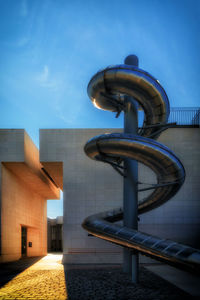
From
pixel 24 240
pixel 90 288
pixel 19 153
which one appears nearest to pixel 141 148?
pixel 90 288

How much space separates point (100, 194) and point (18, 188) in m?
9.23

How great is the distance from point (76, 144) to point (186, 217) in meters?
9.65

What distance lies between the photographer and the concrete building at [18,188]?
61.7ft

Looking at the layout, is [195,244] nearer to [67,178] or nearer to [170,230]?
[170,230]

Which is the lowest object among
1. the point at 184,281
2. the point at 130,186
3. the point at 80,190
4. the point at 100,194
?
the point at 184,281

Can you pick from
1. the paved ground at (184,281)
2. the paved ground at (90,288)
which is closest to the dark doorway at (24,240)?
the paved ground at (90,288)

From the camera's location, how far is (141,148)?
381 inches

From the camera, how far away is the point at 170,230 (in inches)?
695

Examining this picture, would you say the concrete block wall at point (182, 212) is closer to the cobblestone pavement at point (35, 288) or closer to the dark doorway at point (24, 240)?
the cobblestone pavement at point (35, 288)

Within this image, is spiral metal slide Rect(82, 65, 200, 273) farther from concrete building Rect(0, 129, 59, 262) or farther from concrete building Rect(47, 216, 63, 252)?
concrete building Rect(47, 216, 63, 252)

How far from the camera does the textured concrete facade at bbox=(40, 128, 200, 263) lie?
17.4 m

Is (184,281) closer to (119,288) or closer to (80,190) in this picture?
(119,288)

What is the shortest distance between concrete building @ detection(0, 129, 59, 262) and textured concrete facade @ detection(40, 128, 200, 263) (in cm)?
214

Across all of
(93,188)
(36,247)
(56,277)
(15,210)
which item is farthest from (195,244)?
(36,247)
